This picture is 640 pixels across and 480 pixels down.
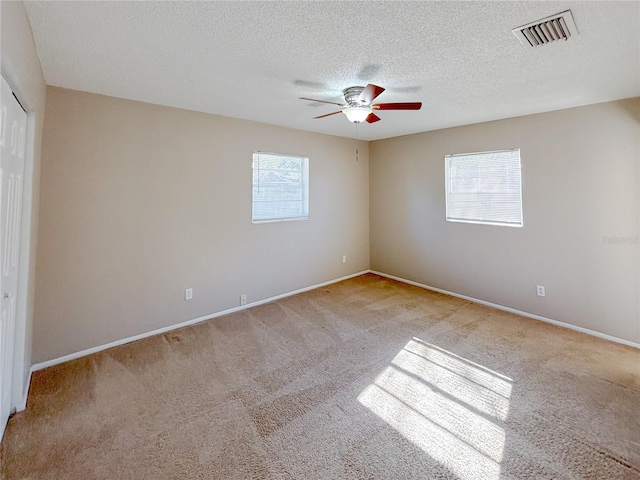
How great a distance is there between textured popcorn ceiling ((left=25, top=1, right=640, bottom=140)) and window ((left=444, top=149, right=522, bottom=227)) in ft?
2.73

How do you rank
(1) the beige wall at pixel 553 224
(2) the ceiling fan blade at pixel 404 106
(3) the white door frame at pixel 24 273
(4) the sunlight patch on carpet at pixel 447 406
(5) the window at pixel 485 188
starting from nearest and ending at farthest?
(4) the sunlight patch on carpet at pixel 447 406
(3) the white door frame at pixel 24 273
(2) the ceiling fan blade at pixel 404 106
(1) the beige wall at pixel 553 224
(5) the window at pixel 485 188

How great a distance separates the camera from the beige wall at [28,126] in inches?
56.4

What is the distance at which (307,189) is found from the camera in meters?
4.52

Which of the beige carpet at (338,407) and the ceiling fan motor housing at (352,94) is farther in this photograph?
the ceiling fan motor housing at (352,94)

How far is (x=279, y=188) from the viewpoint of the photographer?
13.8ft

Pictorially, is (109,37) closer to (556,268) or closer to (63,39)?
(63,39)

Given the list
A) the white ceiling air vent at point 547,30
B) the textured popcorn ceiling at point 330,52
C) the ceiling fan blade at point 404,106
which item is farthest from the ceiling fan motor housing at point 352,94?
the white ceiling air vent at point 547,30

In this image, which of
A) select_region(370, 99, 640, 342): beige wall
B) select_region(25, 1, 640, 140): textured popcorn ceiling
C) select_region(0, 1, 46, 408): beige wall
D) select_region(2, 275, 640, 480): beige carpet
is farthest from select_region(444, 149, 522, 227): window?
select_region(0, 1, 46, 408): beige wall

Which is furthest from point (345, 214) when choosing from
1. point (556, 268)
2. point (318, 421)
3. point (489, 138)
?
point (318, 421)

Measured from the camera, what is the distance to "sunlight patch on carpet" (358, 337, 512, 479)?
1710 millimetres

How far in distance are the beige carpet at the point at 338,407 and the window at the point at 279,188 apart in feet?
5.28

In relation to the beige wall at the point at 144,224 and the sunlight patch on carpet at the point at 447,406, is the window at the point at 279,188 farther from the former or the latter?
the sunlight patch on carpet at the point at 447,406

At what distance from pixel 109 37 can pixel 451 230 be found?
4.27 m

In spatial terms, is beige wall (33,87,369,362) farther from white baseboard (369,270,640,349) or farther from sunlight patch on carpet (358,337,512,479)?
sunlight patch on carpet (358,337,512,479)
